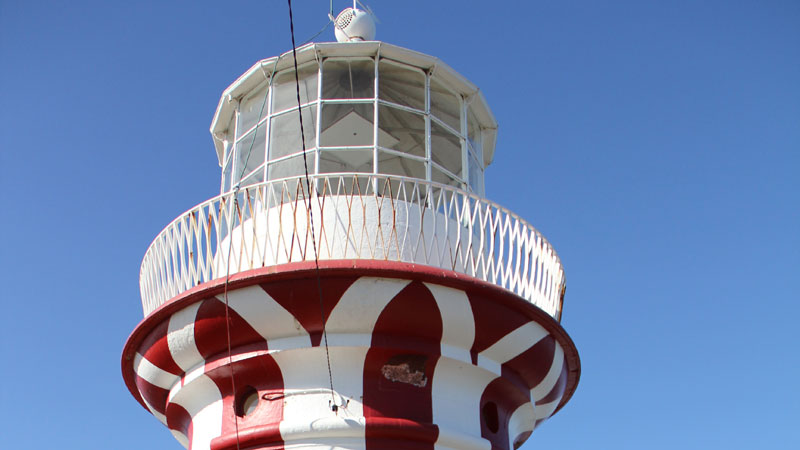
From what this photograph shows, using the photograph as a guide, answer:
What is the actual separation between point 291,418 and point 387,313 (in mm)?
1163

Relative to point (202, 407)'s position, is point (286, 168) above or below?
above

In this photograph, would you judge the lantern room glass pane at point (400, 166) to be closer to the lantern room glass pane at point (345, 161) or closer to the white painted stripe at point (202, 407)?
the lantern room glass pane at point (345, 161)

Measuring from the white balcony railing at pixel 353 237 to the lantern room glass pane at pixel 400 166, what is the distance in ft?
4.93

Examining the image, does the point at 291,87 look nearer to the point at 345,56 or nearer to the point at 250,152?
the point at 345,56

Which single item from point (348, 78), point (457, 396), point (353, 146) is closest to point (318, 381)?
point (457, 396)

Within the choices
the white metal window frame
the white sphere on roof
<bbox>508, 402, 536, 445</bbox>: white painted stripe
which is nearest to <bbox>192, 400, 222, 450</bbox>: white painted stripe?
the white metal window frame

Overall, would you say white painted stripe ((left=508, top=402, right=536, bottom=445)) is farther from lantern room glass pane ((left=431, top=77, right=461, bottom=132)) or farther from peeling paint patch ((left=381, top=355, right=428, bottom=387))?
lantern room glass pane ((left=431, top=77, right=461, bottom=132))

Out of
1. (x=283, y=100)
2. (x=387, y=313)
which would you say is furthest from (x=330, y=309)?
(x=283, y=100)

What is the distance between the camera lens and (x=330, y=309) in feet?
25.2

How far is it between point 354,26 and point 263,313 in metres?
3.94

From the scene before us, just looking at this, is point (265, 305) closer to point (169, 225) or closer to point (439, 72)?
point (169, 225)

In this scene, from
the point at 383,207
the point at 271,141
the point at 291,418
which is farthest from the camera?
the point at 271,141

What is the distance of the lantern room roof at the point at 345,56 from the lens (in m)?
9.28

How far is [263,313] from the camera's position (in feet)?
25.4
